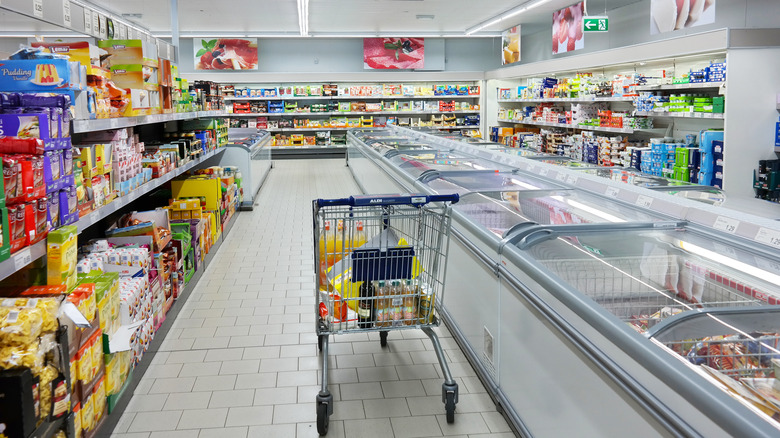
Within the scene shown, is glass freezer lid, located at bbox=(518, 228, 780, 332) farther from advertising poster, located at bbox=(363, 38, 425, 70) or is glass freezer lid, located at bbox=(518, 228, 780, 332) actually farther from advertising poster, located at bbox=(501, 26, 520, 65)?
advertising poster, located at bbox=(363, 38, 425, 70)

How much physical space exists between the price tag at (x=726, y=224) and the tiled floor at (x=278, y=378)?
1.29 meters

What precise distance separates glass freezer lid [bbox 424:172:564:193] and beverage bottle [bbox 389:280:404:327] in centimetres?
137

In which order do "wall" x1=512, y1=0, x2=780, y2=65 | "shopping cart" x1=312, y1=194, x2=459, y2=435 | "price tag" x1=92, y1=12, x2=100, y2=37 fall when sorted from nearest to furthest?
"shopping cart" x1=312, y1=194, x2=459, y2=435 → "price tag" x1=92, y1=12, x2=100, y2=37 → "wall" x1=512, y1=0, x2=780, y2=65

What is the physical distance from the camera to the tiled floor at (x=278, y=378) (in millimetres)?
2891

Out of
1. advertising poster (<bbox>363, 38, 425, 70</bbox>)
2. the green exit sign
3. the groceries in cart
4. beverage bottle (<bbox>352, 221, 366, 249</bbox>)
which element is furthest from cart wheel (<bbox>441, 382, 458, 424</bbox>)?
advertising poster (<bbox>363, 38, 425, 70</bbox>)

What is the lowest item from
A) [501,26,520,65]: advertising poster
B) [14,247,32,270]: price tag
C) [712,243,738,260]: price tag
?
[712,243,738,260]: price tag

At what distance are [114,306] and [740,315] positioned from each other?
8.60ft

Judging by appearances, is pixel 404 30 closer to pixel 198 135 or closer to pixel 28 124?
pixel 198 135

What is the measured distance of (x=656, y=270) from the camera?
238 cm

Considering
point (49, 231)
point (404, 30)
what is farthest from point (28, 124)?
point (404, 30)

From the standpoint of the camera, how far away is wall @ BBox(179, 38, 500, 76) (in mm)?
17078

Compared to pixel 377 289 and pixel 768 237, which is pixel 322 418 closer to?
pixel 377 289

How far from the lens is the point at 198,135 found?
6.57 metres

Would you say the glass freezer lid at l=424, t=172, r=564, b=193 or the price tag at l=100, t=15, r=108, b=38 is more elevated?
the price tag at l=100, t=15, r=108, b=38
